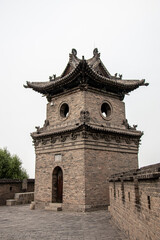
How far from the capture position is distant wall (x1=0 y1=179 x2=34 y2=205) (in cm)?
1833

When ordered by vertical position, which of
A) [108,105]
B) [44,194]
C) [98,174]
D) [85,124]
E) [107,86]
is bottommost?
[44,194]

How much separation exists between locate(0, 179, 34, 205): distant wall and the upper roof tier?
7570 mm

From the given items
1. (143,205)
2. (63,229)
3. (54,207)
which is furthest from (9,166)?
(143,205)

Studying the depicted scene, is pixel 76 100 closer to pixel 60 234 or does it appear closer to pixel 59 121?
pixel 59 121

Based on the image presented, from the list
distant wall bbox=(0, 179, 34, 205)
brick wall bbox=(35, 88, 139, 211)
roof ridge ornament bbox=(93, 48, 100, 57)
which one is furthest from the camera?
distant wall bbox=(0, 179, 34, 205)

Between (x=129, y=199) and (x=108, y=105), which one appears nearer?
(x=129, y=199)

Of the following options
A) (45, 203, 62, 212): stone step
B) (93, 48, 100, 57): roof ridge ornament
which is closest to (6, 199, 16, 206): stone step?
(45, 203, 62, 212): stone step

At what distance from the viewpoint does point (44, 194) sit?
1523 cm

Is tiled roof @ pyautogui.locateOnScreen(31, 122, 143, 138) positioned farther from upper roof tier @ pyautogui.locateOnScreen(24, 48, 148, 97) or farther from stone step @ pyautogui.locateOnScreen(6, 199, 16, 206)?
stone step @ pyautogui.locateOnScreen(6, 199, 16, 206)

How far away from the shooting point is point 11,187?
19109 millimetres

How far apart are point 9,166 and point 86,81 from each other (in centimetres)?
2034

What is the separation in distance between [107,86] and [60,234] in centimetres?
1016

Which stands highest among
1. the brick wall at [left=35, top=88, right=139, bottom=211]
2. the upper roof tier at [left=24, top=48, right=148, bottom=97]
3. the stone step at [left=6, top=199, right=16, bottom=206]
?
the upper roof tier at [left=24, top=48, right=148, bottom=97]

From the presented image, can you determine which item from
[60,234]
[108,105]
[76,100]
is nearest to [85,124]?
[76,100]
